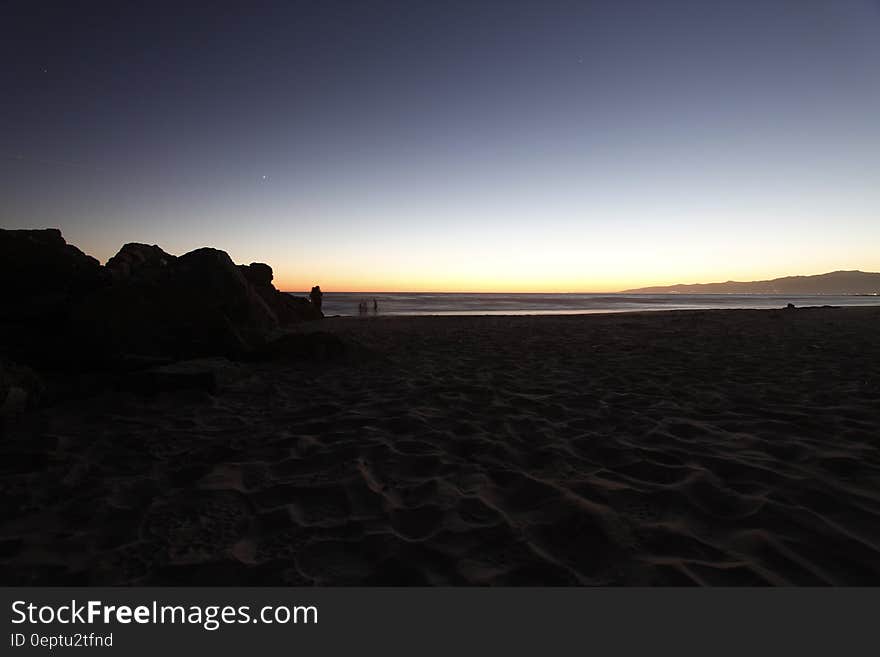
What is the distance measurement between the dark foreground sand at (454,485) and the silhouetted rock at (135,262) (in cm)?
299

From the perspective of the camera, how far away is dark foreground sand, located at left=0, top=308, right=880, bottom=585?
214 cm

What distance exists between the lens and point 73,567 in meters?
2.10

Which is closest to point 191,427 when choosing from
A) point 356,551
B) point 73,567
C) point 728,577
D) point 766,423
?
point 73,567

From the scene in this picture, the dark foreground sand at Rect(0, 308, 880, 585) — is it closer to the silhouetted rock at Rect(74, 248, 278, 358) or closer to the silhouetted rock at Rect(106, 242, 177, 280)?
the silhouetted rock at Rect(74, 248, 278, 358)

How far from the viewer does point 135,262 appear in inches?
335

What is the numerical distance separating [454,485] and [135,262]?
887 cm

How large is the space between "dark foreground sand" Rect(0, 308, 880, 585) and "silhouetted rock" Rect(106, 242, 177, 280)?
2.99 m

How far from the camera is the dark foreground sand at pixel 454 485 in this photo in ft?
7.02

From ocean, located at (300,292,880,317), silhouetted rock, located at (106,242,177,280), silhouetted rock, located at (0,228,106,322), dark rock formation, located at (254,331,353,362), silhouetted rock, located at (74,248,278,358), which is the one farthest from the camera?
ocean, located at (300,292,880,317)

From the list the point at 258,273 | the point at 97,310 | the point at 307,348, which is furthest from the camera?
the point at 258,273
